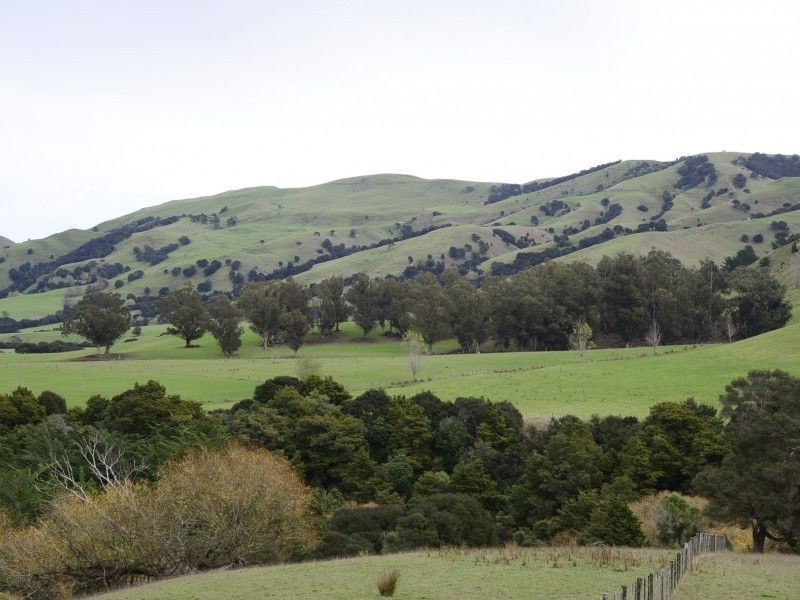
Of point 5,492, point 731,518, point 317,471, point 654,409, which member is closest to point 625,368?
point 654,409

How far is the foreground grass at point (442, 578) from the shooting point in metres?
19.1

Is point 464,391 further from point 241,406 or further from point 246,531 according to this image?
point 246,531

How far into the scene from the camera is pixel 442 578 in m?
20.9

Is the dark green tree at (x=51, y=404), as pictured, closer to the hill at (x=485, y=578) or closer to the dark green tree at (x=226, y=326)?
the dark green tree at (x=226, y=326)

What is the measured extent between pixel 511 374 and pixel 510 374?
4.5 inches

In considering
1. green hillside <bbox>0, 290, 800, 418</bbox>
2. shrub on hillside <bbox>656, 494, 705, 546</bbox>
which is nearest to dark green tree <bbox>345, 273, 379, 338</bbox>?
green hillside <bbox>0, 290, 800, 418</bbox>

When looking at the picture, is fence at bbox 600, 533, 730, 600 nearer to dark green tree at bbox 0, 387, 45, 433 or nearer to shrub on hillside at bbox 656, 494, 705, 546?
shrub on hillside at bbox 656, 494, 705, 546

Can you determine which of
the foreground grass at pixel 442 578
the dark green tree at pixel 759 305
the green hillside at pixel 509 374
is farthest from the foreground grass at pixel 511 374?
the foreground grass at pixel 442 578

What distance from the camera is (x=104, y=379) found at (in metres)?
84.4

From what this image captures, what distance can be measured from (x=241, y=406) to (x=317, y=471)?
12.1 meters

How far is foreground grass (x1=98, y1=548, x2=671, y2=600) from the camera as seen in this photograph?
1912 cm

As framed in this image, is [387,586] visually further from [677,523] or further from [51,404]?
[51,404]

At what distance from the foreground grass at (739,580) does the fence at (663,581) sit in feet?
0.93

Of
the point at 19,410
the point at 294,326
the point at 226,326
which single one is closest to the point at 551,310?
the point at 294,326
